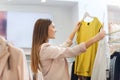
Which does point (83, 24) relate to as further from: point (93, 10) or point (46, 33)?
point (93, 10)

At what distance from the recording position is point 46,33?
218cm

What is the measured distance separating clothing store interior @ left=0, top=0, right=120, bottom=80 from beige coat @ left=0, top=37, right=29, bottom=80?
14.7 inches

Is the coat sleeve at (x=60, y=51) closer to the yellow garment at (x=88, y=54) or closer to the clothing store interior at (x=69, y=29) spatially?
the clothing store interior at (x=69, y=29)

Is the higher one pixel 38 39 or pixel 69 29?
pixel 69 29

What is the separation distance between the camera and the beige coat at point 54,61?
2031 mm

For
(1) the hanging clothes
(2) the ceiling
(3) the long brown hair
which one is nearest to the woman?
(3) the long brown hair

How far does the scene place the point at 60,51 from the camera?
203 cm

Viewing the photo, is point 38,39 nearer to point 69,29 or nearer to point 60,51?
point 60,51

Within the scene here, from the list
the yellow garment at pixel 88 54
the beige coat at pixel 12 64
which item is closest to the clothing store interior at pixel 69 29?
the yellow garment at pixel 88 54

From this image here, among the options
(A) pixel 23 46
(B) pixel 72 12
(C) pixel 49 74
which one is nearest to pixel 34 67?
(C) pixel 49 74

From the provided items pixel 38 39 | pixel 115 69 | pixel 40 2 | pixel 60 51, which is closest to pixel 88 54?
pixel 115 69

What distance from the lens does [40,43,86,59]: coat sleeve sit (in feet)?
6.41

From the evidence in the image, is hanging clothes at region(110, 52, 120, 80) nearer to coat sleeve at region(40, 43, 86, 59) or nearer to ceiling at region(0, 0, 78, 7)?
coat sleeve at region(40, 43, 86, 59)

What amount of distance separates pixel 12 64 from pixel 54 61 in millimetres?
483
